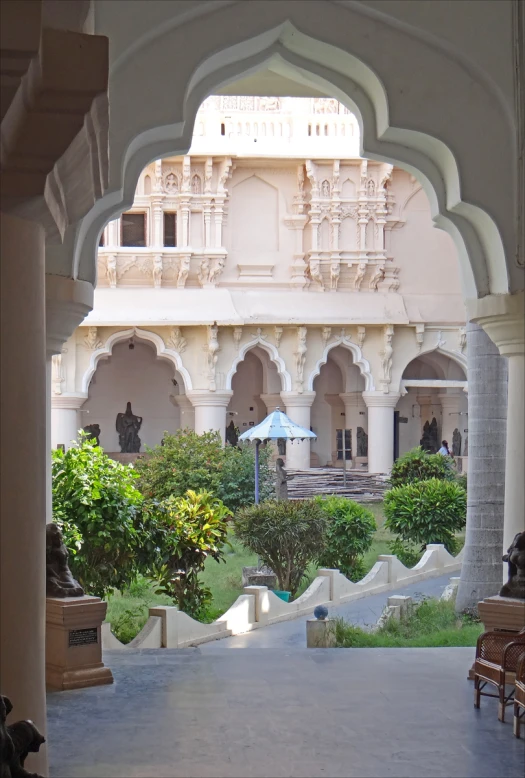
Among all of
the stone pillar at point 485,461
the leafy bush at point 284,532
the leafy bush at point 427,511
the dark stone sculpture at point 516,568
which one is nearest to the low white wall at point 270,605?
the leafy bush at point 284,532

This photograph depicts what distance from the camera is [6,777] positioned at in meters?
2.01

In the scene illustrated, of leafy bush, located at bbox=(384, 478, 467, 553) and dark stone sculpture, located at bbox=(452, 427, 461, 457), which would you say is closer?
leafy bush, located at bbox=(384, 478, 467, 553)

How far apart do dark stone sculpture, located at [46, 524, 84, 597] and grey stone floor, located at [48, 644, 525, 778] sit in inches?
21.7

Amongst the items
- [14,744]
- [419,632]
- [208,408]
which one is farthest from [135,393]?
[14,744]

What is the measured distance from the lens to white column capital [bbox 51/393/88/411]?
832 inches

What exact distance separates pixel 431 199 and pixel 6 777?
4542 mm

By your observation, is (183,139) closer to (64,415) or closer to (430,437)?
(64,415)

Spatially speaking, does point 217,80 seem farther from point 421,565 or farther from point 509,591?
point 421,565

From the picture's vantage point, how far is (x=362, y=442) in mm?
24500


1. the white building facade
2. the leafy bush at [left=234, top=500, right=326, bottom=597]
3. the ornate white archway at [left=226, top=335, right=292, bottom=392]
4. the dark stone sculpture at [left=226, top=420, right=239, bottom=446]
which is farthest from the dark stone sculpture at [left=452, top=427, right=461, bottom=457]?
the leafy bush at [left=234, top=500, right=326, bottom=597]

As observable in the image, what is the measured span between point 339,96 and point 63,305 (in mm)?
2061

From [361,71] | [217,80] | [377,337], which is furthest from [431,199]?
[377,337]

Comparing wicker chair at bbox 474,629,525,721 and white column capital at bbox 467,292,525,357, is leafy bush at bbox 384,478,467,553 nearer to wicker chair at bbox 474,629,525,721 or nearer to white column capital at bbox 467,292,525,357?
white column capital at bbox 467,292,525,357

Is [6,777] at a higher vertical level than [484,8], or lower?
lower
